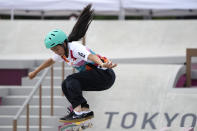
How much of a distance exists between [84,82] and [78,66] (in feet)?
0.85

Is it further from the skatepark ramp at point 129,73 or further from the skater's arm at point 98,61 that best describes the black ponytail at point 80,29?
the skatepark ramp at point 129,73

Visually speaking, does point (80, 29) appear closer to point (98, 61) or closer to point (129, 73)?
point (98, 61)

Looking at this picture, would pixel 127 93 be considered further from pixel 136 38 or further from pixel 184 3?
pixel 184 3

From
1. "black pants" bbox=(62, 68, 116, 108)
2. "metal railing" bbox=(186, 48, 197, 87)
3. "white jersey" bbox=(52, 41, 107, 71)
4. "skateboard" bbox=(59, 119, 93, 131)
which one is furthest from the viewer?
"metal railing" bbox=(186, 48, 197, 87)

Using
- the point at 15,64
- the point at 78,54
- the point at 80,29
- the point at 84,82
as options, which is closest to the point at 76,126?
the point at 84,82

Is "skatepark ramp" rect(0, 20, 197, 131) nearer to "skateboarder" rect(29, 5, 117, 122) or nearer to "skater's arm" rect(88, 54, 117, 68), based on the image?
"skateboarder" rect(29, 5, 117, 122)

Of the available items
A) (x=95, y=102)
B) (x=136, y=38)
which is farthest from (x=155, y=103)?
(x=136, y=38)

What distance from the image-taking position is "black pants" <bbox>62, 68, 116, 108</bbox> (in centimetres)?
739

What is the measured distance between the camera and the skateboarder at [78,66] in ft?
23.8

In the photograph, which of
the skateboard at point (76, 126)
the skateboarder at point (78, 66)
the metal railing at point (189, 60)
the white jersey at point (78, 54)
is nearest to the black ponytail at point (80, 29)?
the skateboarder at point (78, 66)

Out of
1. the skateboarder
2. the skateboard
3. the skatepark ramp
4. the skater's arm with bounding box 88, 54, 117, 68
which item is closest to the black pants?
the skateboarder

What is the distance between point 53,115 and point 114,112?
113 cm

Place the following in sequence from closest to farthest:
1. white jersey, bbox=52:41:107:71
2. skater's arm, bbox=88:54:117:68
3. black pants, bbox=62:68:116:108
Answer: skater's arm, bbox=88:54:117:68 < white jersey, bbox=52:41:107:71 < black pants, bbox=62:68:116:108

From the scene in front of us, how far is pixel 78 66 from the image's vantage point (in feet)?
24.8
